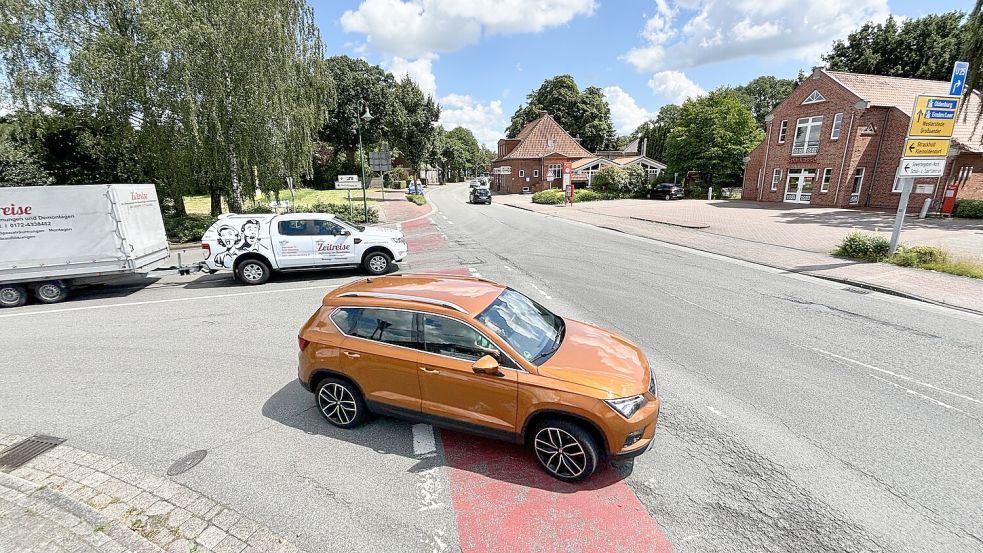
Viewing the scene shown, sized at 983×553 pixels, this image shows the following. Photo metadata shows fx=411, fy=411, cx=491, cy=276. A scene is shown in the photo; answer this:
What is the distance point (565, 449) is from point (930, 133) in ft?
47.9

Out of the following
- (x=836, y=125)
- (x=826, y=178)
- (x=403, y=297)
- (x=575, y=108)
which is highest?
(x=575, y=108)

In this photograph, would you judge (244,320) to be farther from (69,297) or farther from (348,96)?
(348,96)

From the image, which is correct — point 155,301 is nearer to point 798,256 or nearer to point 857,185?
point 798,256

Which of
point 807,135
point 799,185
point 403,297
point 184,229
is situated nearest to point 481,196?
point 184,229

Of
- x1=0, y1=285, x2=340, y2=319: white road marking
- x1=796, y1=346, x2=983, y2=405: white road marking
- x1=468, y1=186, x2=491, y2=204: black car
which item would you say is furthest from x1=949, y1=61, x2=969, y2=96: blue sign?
x1=468, y1=186, x2=491, y2=204: black car

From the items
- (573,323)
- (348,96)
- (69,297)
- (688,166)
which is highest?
(348,96)

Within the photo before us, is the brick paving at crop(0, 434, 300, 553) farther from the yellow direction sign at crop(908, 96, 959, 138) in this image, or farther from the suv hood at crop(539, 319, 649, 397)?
the yellow direction sign at crop(908, 96, 959, 138)

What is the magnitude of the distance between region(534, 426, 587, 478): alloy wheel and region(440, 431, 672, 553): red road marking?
→ 0.40 feet

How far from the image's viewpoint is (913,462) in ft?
A: 12.6

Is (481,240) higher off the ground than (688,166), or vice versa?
(688,166)

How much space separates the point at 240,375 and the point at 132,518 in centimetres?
257

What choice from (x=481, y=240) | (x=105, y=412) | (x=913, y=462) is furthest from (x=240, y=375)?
(x=481, y=240)

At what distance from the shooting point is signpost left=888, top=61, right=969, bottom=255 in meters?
10.9

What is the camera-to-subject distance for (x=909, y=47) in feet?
118
